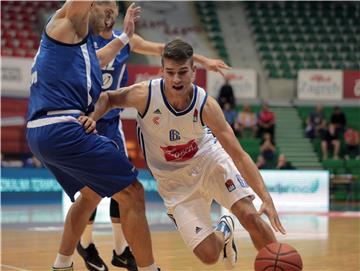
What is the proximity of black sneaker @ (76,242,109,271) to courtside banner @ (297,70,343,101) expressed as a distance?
14.8 m

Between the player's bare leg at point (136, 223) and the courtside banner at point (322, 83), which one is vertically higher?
the player's bare leg at point (136, 223)

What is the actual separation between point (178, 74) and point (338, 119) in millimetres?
14547

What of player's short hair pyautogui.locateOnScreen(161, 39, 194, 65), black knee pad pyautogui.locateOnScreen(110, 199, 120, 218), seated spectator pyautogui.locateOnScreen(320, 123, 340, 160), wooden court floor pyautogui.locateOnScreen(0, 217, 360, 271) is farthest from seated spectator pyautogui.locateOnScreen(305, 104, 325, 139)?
player's short hair pyautogui.locateOnScreen(161, 39, 194, 65)

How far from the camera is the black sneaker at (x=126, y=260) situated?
561 centimetres

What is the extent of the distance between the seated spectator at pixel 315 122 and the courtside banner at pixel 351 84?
177 cm

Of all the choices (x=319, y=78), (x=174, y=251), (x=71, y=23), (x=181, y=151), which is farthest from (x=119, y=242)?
(x=319, y=78)

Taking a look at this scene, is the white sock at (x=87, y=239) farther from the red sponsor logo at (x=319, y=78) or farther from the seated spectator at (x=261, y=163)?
the red sponsor logo at (x=319, y=78)

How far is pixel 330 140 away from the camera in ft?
59.0

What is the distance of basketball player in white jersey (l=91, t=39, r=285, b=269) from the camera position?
14.7 ft

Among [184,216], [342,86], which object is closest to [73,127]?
[184,216]

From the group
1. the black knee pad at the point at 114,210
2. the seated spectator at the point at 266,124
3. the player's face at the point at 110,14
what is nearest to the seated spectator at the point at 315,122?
the seated spectator at the point at 266,124

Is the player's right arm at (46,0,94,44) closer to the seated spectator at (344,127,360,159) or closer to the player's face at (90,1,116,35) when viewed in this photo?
the player's face at (90,1,116,35)

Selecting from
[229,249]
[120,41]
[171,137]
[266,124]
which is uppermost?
[120,41]

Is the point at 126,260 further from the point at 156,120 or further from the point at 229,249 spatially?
the point at 156,120
